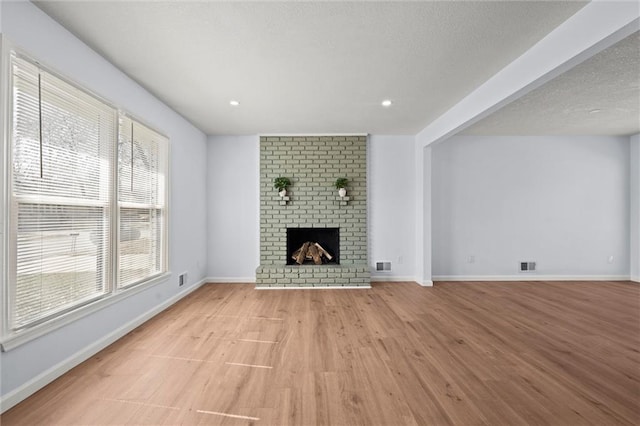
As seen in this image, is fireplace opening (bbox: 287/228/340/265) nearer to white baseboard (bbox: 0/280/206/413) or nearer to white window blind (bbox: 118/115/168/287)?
white window blind (bbox: 118/115/168/287)

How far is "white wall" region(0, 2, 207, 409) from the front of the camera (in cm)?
172

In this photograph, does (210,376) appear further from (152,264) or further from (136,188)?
(136,188)

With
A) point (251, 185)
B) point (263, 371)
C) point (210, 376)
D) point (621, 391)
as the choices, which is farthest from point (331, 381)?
point (251, 185)

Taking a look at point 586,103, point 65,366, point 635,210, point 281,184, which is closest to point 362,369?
point 65,366

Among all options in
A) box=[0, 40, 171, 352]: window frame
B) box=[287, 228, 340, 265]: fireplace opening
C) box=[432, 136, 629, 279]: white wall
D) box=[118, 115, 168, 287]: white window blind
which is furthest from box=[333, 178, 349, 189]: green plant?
box=[0, 40, 171, 352]: window frame

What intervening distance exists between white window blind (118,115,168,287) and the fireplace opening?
6.77 ft

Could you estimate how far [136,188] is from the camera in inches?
115

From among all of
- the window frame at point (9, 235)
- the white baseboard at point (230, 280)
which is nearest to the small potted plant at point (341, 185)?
the white baseboard at point (230, 280)

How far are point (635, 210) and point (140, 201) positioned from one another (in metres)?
7.79

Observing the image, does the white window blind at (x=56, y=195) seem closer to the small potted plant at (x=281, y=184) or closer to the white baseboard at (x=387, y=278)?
the small potted plant at (x=281, y=184)

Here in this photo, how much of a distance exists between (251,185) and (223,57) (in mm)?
2661

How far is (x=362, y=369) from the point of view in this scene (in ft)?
6.81

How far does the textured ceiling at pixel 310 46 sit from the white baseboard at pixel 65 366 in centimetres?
244

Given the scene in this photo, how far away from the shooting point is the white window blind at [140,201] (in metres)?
Result: 2.72
